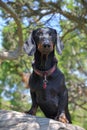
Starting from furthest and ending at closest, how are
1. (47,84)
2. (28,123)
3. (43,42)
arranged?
1. (47,84)
2. (43,42)
3. (28,123)

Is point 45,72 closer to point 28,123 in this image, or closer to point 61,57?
point 28,123

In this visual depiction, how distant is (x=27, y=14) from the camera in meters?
8.71

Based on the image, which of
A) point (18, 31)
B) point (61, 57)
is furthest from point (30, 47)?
point (61, 57)

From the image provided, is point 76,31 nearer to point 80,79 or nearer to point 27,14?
point 27,14

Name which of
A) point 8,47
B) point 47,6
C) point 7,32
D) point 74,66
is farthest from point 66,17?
point 74,66

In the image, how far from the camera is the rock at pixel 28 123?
4.33 m

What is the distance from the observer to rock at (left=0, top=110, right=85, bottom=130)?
14.2 feet

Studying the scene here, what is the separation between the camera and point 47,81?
463 centimetres

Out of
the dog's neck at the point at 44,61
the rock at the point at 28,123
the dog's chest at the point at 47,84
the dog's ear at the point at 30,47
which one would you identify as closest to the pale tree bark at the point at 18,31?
the dog's ear at the point at 30,47

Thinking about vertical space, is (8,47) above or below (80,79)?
above

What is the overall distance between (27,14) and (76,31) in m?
1.46

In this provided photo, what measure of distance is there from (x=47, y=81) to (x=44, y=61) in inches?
8.6

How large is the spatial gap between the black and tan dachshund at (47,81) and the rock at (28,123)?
15 centimetres

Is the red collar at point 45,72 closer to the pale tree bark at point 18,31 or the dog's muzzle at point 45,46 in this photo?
the dog's muzzle at point 45,46
